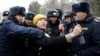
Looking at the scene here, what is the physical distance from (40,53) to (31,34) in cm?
87

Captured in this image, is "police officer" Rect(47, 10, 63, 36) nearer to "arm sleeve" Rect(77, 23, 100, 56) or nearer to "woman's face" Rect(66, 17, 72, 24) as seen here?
"woman's face" Rect(66, 17, 72, 24)

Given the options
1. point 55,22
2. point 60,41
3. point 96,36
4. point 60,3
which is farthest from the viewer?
point 60,3

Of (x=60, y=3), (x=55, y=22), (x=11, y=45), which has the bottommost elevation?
(x=60, y=3)

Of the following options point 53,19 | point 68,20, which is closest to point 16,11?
point 53,19

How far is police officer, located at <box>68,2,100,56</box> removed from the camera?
17.2ft

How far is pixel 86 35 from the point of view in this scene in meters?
5.29

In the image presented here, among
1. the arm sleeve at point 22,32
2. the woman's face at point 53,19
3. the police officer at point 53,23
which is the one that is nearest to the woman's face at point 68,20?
the police officer at point 53,23

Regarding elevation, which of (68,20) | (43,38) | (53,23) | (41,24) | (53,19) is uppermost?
(43,38)

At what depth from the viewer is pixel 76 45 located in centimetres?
538

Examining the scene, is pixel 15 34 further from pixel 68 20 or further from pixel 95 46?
pixel 68 20

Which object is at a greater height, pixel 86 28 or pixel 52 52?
pixel 86 28

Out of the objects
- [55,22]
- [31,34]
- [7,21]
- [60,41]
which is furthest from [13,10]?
[55,22]

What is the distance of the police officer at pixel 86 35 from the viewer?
524 cm

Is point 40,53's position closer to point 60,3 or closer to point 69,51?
point 69,51
